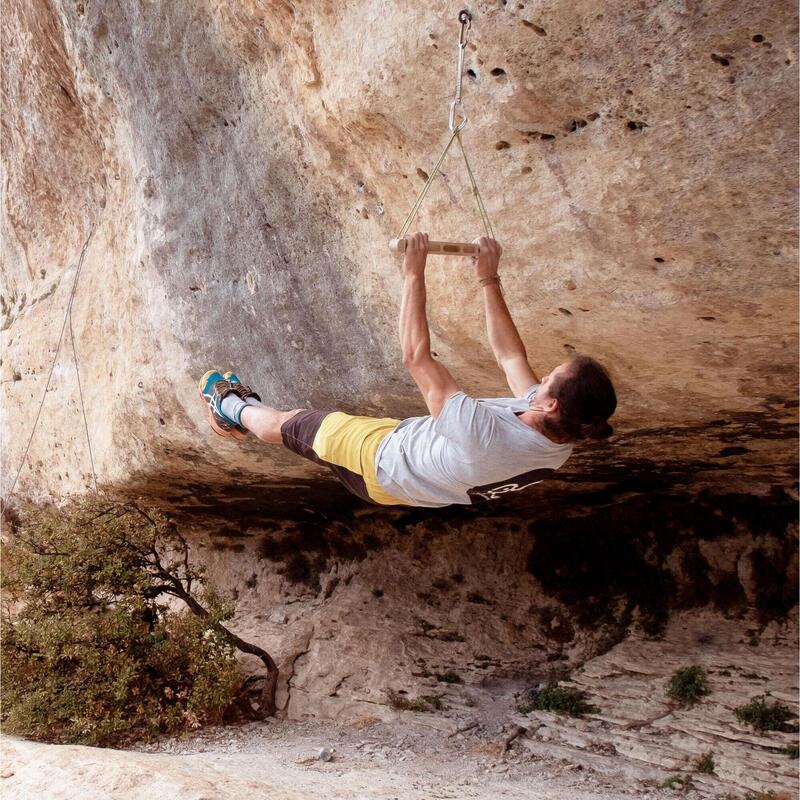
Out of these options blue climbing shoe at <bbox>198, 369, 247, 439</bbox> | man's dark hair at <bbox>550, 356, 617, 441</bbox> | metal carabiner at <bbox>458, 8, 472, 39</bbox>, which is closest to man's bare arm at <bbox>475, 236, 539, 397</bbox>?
man's dark hair at <bbox>550, 356, 617, 441</bbox>

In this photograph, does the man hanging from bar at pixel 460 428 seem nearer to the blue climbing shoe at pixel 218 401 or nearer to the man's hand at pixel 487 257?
the man's hand at pixel 487 257

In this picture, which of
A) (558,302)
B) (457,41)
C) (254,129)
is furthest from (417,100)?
(254,129)

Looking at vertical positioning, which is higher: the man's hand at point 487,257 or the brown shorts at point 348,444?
the man's hand at point 487,257

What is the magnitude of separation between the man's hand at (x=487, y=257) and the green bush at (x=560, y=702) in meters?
3.88

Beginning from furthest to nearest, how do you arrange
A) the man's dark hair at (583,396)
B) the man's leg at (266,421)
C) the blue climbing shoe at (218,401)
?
the blue climbing shoe at (218,401), the man's leg at (266,421), the man's dark hair at (583,396)

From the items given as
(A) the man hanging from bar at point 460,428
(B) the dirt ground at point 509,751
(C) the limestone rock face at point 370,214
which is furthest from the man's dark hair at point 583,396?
(B) the dirt ground at point 509,751

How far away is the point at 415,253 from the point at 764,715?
4.22m

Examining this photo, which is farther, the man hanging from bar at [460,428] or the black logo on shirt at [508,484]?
the black logo on shirt at [508,484]

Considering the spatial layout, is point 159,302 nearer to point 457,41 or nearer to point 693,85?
point 457,41

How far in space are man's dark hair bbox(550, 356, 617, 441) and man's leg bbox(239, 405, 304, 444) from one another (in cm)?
128

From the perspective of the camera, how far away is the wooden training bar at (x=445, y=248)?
10.5 feet

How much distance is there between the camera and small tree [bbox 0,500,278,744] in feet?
18.0

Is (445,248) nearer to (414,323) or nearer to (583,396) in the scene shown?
(414,323)

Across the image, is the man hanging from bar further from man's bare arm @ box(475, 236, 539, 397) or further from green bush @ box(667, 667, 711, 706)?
green bush @ box(667, 667, 711, 706)
